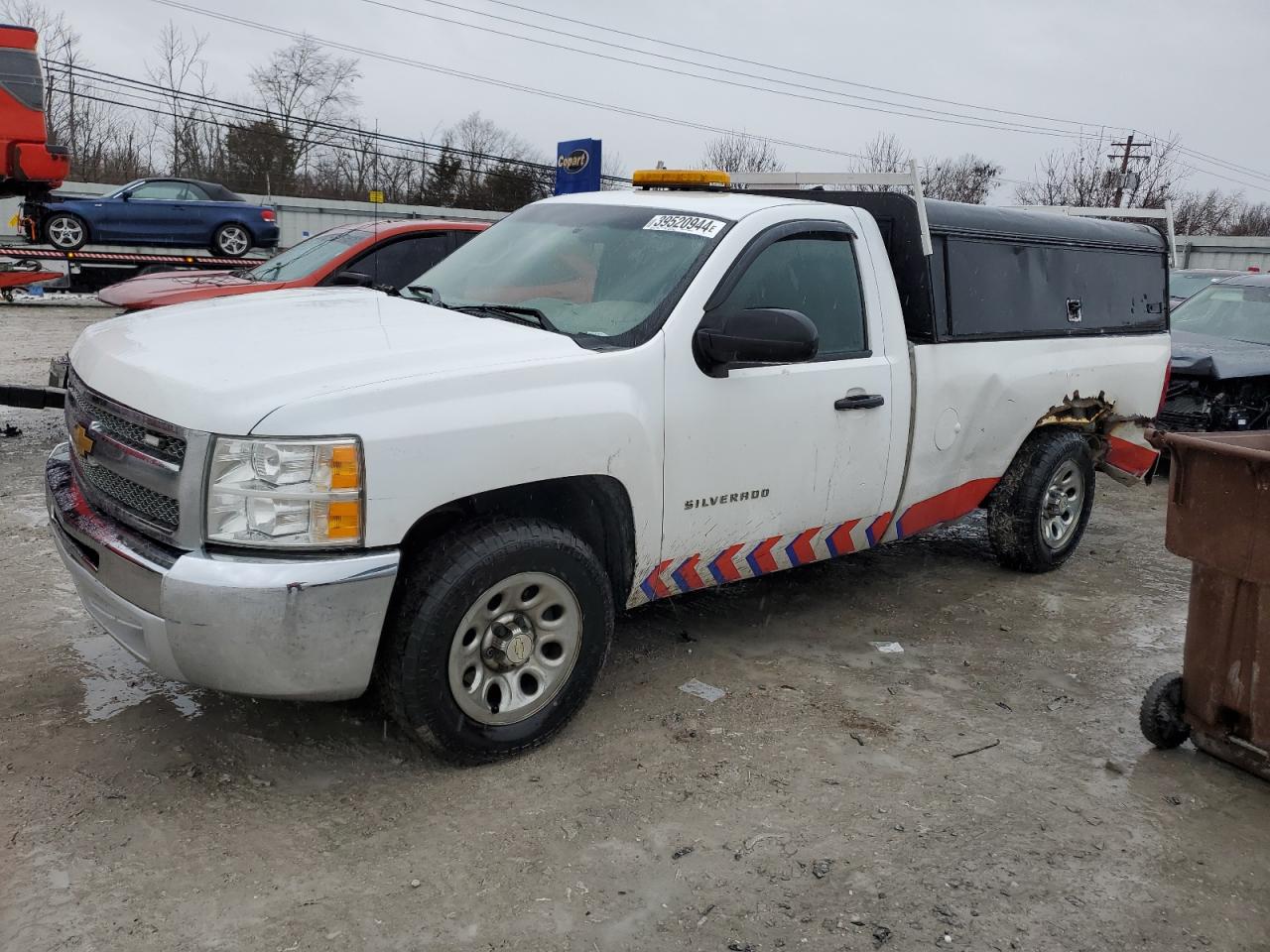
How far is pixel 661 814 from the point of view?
3.31 metres

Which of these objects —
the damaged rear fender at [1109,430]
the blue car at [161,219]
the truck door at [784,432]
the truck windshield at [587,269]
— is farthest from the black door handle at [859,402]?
the blue car at [161,219]

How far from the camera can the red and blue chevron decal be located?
4.04m

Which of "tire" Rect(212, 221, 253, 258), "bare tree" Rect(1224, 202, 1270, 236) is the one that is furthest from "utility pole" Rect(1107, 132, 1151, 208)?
"tire" Rect(212, 221, 253, 258)

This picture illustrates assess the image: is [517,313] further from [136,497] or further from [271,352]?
[136,497]

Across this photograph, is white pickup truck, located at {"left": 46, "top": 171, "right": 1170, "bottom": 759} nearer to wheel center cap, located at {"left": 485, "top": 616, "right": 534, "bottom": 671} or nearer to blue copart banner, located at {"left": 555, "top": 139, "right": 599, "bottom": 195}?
wheel center cap, located at {"left": 485, "top": 616, "right": 534, "bottom": 671}

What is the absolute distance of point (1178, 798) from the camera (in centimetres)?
362

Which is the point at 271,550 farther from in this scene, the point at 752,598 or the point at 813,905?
the point at 752,598

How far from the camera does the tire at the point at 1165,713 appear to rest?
3850 millimetres

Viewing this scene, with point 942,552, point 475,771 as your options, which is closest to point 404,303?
point 475,771

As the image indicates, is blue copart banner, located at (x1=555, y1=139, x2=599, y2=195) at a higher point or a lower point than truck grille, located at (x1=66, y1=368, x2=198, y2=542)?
higher

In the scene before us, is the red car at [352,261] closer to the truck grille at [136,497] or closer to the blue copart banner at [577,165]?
the blue copart banner at [577,165]

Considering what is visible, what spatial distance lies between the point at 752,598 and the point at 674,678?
3.69ft

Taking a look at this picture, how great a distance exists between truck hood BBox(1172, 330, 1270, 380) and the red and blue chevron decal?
14.3ft

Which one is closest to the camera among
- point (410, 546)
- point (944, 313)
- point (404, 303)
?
point (410, 546)
